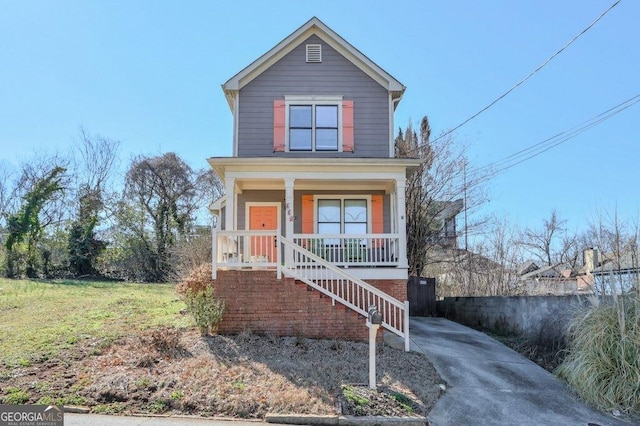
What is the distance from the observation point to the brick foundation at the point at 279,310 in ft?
28.7

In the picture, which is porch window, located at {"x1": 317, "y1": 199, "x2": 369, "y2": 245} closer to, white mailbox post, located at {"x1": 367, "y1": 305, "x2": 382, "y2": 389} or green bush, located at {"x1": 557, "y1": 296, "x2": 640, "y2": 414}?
white mailbox post, located at {"x1": 367, "y1": 305, "x2": 382, "y2": 389}

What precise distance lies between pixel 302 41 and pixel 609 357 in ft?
36.3

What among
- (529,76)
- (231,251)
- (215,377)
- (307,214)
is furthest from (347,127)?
(215,377)

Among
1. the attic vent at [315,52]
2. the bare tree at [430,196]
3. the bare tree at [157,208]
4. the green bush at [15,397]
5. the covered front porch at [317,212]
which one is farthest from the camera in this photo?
the bare tree at [157,208]

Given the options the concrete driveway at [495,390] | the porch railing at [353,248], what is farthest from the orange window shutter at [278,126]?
the concrete driveway at [495,390]

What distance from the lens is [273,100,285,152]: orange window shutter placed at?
12.2 meters

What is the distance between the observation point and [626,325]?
640cm

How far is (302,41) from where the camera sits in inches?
500

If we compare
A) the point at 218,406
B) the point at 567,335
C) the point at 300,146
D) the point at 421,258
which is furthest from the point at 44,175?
the point at 567,335

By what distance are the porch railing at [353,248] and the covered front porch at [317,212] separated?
2cm

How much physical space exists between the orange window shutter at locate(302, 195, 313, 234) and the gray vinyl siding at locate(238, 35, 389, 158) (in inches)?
75.9

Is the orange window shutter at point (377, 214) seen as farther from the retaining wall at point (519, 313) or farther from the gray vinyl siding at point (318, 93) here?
the retaining wall at point (519, 313)

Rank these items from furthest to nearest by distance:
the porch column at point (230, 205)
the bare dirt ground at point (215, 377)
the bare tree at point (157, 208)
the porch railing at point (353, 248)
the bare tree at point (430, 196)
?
the bare tree at point (157, 208)
the bare tree at point (430, 196)
the porch column at point (230, 205)
the porch railing at point (353, 248)
the bare dirt ground at point (215, 377)

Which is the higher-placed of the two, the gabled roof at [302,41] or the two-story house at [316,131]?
the gabled roof at [302,41]
